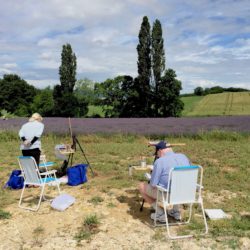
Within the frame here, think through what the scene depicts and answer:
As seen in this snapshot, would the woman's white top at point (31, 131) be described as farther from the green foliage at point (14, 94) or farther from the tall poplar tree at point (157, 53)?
the green foliage at point (14, 94)

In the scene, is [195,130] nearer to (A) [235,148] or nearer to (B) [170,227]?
(A) [235,148]

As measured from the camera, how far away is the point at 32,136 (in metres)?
7.19

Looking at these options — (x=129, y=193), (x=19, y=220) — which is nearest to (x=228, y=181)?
(x=129, y=193)

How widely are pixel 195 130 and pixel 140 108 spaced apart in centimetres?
2661

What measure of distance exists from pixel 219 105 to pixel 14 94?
1188 inches

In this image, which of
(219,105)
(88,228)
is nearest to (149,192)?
(88,228)

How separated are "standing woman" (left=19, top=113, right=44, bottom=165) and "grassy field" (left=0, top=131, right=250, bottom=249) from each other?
0.87m

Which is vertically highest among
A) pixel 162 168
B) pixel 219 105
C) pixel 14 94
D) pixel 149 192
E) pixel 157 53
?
pixel 157 53

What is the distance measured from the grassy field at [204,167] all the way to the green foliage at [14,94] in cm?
3996

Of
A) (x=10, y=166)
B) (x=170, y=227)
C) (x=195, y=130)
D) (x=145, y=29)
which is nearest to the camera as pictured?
(x=170, y=227)

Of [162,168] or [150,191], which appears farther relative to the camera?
[150,191]

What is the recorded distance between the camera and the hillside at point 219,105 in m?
42.1

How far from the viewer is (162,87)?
1615 inches

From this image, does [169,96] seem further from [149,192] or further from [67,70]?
[149,192]
